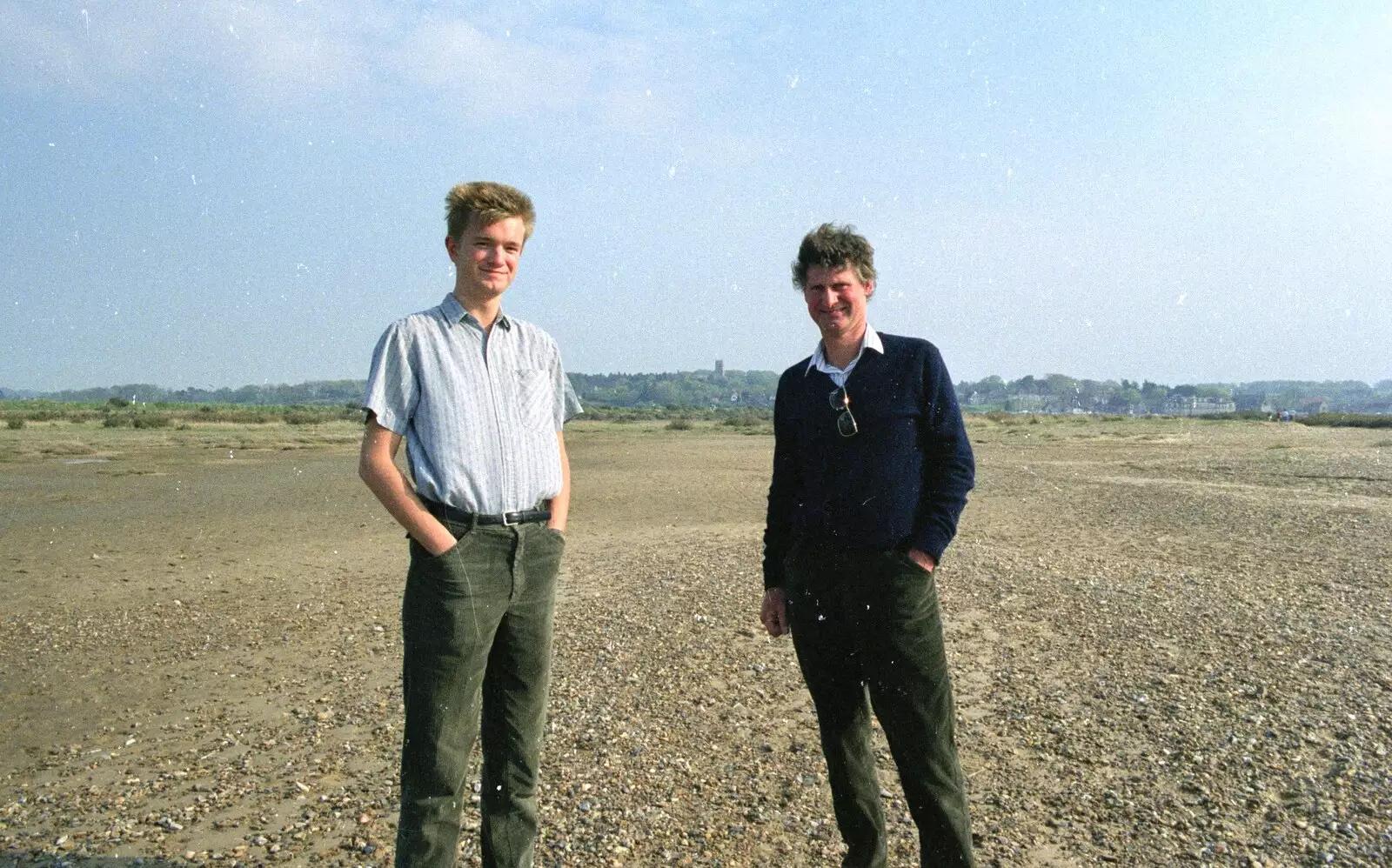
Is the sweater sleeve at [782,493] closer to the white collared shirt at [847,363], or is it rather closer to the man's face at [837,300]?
the white collared shirt at [847,363]

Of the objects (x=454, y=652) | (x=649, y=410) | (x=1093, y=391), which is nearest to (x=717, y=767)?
(x=454, y=652)

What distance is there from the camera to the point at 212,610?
838 cm

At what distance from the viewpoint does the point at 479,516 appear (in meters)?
2.63

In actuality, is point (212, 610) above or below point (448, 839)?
below

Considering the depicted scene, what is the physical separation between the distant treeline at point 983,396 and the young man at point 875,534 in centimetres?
5256

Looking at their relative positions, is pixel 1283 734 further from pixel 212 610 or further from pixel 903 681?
pixel 212 610

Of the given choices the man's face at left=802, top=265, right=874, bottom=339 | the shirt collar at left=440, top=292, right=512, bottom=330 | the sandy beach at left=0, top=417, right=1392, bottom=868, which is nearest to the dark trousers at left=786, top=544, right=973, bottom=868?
the man's face at left=802, top=265, right=874, bottom=339

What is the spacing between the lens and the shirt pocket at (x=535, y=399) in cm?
279

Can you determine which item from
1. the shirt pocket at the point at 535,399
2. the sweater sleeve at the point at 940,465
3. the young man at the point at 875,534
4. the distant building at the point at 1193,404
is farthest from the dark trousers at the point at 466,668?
the distant building at the point at 1193,404

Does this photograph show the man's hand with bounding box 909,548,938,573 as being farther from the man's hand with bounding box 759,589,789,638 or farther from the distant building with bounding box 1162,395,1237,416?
the distant building with bounding box 1162,395,1237,416

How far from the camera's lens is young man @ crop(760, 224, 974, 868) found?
273 cm

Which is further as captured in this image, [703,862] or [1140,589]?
[1140,589]

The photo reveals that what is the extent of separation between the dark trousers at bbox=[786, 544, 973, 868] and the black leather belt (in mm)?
870

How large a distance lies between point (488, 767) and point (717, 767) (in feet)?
5.97
